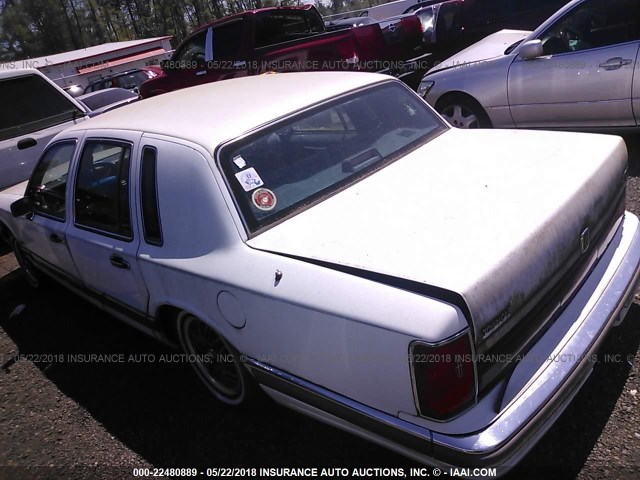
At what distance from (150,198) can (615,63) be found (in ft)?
13.9

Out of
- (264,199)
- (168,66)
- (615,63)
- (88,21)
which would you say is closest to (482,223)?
(264,199)

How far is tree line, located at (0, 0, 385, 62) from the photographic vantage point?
2047 inches

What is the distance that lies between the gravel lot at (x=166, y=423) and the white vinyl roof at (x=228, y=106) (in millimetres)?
1415

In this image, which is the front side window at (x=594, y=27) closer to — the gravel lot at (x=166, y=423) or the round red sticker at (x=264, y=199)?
the gravel lot at (x=166, y=423)

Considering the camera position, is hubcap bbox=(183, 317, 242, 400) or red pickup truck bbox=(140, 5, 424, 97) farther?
red pickup truck bbox=(140, 5, 424, 97)

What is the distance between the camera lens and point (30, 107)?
21.0 ft

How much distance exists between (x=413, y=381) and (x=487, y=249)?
52cm

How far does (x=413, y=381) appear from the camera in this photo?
69.9 inches

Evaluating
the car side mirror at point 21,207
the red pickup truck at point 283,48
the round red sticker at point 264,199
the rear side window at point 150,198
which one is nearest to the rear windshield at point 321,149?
the round red sticker at point 264,199

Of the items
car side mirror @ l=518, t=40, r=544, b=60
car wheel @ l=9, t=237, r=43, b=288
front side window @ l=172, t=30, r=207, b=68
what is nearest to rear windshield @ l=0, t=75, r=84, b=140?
car wheel @ l=9, t=237, r=43, b=288

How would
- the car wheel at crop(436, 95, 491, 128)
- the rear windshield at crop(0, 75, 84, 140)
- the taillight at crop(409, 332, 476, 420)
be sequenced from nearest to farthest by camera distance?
the taillight at crop(409, 332, 476, 420) → the car wheel at crop(436, 95, 491, 128) → the rear windshield at crop(0, 75, 84, 140)

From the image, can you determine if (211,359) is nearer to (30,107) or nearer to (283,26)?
(30,107)

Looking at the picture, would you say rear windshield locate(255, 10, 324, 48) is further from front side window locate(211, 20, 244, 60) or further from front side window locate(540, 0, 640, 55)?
front side window locate(540, 0, 640, 55)

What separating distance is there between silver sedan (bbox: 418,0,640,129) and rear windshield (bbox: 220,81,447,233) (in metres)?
2.46
